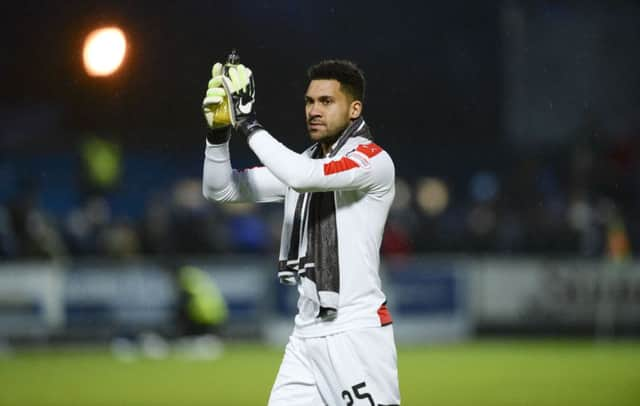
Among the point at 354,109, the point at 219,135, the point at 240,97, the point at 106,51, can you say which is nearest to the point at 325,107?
the point at 354,109

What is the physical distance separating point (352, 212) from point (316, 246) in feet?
0.76

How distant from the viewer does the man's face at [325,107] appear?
215 inches

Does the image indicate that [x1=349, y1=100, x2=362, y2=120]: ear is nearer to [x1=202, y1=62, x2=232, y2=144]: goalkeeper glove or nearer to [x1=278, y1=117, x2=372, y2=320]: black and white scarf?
[x1=278, y1=117, x2=372, y2=320]: black and white scarf

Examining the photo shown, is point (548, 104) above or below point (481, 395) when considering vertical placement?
above

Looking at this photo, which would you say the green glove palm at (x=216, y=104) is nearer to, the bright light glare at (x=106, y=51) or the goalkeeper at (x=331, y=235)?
the goalkeeper at (x=331, y=235)

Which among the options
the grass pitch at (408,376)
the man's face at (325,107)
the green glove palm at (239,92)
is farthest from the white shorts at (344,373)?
the grass pitch at (408,376)

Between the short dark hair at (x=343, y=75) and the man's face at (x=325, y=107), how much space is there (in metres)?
0.02

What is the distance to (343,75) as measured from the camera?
5492mm

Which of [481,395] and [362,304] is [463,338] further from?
[362,304]

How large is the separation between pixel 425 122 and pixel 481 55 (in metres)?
1.46

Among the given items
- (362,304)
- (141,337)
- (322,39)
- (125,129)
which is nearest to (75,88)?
(125,129)

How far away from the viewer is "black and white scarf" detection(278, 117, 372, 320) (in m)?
5.31

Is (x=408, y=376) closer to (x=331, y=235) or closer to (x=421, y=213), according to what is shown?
(x=421, y=213)

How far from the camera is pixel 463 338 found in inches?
661
